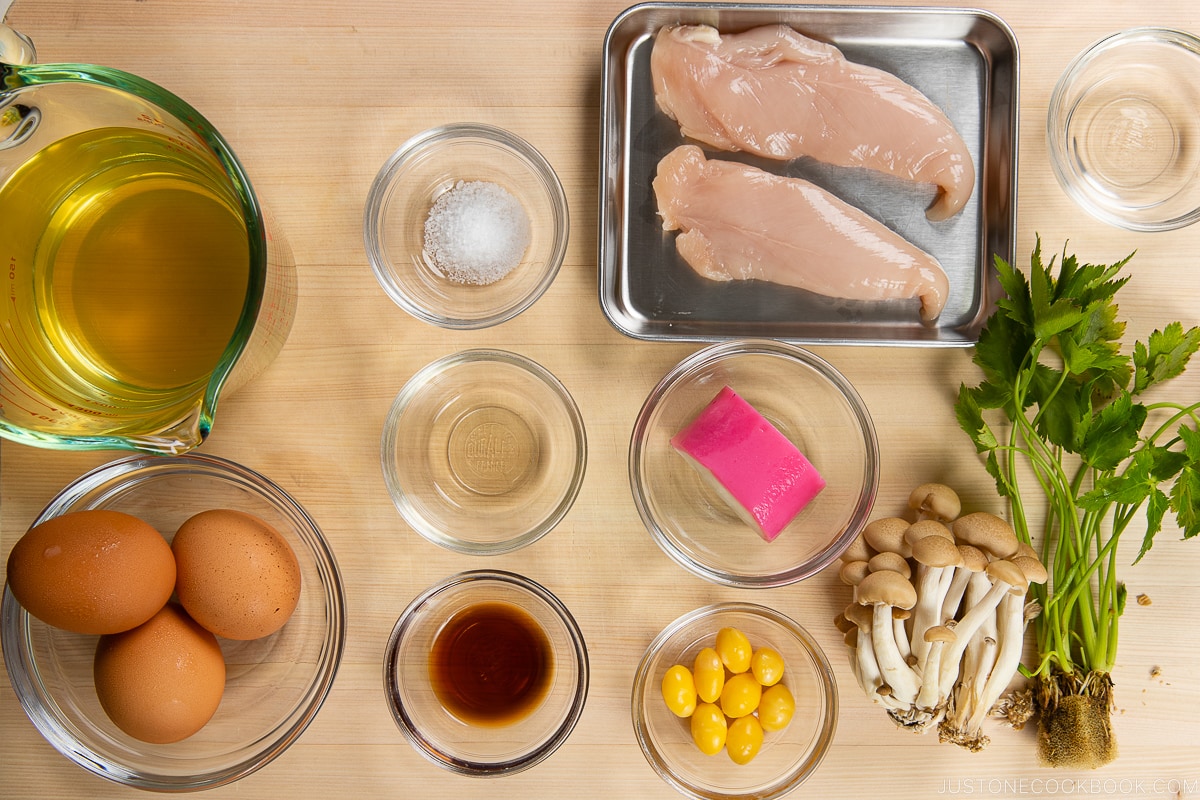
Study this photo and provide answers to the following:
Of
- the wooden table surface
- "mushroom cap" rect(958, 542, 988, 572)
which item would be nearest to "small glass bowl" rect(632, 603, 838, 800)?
the wooden table surface

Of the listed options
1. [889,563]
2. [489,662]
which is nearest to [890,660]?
[889,563]

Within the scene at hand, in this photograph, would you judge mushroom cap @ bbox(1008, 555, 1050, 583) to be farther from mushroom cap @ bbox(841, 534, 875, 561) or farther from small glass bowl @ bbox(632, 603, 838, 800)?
small glass bowl @ bbox(632, 603, 838, 800)

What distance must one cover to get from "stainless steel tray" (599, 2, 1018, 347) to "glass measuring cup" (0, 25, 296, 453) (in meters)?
0.55

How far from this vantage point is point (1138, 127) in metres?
1.36

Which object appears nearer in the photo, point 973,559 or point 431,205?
point 973,559

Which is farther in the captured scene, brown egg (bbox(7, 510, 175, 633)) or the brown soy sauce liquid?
the brown soy sauce liquid

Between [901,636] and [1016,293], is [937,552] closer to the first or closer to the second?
[901,636]

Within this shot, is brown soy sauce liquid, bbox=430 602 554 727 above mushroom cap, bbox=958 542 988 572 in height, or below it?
below

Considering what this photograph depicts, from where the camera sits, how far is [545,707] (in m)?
1.23

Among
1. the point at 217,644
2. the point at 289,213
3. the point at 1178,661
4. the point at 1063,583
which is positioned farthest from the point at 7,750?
the point at 1178,661

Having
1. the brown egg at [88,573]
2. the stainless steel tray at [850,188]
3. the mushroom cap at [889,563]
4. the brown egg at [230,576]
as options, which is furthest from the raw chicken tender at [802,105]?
the brown egg at [88,573]

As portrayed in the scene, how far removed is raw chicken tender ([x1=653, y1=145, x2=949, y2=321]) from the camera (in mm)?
1222

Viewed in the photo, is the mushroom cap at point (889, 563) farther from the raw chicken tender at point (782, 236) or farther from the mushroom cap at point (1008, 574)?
the raw chicken tender at point (782, 236)

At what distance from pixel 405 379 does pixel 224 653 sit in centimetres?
49
